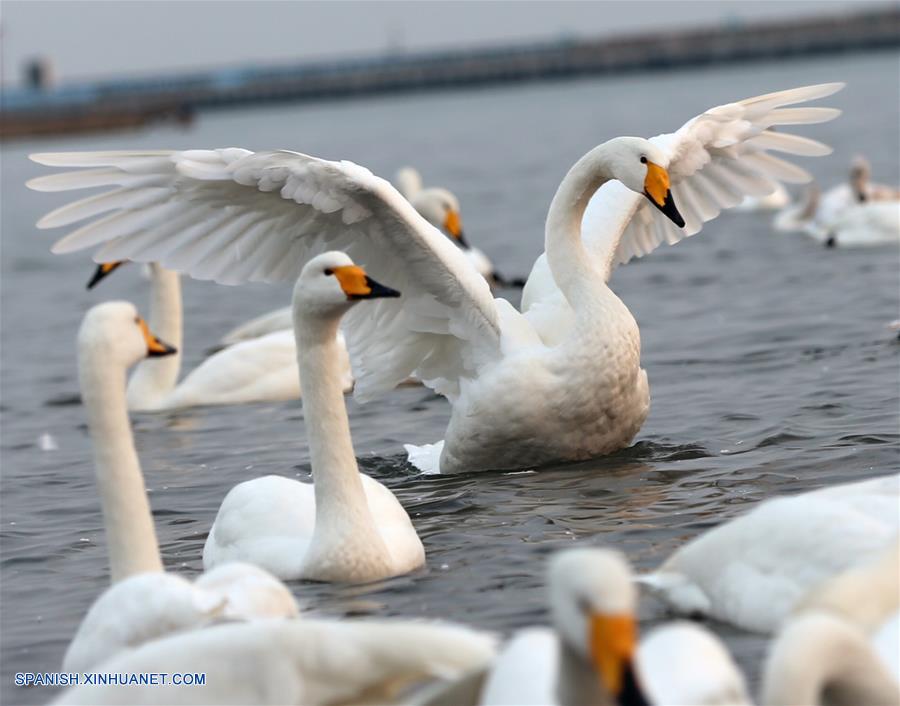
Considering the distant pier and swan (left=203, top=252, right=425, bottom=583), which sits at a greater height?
the distant pier

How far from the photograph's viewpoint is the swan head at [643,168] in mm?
8289

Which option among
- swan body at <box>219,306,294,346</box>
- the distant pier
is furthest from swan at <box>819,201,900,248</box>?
the distant pier

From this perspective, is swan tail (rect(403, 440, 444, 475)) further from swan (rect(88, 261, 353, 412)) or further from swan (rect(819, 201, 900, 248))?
swan (rect(819, 201, 900, 248))

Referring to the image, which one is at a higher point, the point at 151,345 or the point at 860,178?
the point at 151,345

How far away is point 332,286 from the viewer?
6562 mm

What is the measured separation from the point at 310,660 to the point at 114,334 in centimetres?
192

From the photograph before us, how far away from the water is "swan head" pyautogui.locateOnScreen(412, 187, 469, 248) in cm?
153

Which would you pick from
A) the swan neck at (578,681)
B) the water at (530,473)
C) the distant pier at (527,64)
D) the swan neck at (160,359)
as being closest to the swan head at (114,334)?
the water at (530,473)

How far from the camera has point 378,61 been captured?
425 ft

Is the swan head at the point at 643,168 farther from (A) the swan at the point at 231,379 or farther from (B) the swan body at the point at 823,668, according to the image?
(B) the swan body at the point at 823,668

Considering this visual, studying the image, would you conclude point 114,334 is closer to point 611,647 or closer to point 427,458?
point 611,647

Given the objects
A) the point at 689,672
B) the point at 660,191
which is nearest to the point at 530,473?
the point at 660,191

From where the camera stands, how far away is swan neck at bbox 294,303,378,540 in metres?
6.56

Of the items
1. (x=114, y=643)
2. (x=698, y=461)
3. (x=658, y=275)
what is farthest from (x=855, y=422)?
(x=658, y=275)
